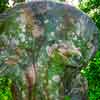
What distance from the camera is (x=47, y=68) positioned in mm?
5164

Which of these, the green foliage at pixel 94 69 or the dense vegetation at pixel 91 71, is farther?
the green foliage at pixel 94 69

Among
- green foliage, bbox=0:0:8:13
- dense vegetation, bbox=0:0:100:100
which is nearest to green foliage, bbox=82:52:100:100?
dense vegetation, bbox=0:0:100:100

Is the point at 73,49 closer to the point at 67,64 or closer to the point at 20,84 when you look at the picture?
the point at 67,64

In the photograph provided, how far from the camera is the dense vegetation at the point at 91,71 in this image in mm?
8258

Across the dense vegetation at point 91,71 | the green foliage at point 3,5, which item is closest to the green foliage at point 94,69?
the dense vegetation at point 91,71

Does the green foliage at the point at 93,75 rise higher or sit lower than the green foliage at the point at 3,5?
lower

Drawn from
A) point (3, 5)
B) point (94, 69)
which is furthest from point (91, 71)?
point (3, 5)

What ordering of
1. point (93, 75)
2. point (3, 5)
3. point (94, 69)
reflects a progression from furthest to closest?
1. point (94, 69)
2. point (93, 75)
3. point (3, 5)

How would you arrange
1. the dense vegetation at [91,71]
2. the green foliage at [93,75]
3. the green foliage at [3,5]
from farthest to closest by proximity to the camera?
the green foliage at [93,75] → the green foliage at [3,5] → the dense vegetation at [91,71]

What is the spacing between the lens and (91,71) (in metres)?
9.59

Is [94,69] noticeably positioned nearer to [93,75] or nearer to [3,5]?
[93,75]

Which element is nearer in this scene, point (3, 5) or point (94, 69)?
point (3, 5)

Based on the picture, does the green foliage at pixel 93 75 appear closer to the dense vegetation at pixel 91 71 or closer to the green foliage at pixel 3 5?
the dense vegetation at pixel 91 71

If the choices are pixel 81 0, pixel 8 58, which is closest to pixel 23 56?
pixel 8 58
